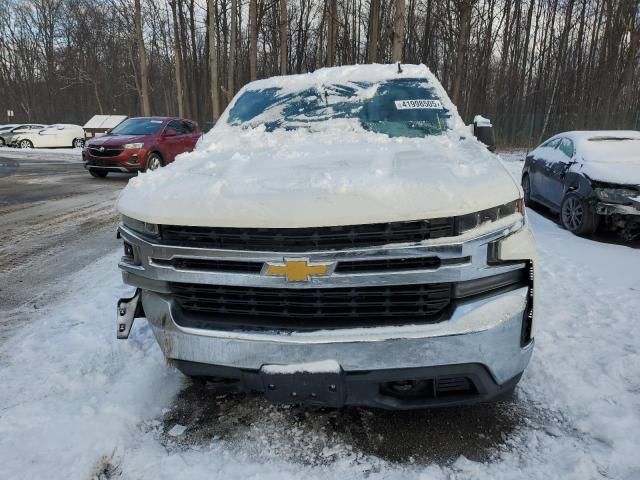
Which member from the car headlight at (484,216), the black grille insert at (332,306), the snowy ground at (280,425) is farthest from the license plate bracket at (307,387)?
the car headlight at (484,216)

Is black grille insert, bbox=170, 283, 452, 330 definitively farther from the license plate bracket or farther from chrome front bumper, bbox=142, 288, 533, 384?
the license plate bracket

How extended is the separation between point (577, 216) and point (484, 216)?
5791mm

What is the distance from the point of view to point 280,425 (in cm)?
248

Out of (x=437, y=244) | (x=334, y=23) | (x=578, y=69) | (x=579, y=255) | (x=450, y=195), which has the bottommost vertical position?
(x=579, y=255)

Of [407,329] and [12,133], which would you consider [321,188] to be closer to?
[407,329]

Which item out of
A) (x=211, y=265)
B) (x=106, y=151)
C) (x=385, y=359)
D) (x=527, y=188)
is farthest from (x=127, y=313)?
(x=106, y=151)

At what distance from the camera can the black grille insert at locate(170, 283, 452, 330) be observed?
2.01 metres

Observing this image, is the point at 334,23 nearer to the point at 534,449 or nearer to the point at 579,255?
the point at 579,255

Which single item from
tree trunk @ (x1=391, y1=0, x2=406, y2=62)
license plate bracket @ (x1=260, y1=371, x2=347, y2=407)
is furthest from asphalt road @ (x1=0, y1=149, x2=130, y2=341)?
tree trunk @ (x1=391, y1=0, x2=406, y2=62)

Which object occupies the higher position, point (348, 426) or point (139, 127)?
point (139, 127)

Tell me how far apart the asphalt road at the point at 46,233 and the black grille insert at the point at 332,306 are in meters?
2.50

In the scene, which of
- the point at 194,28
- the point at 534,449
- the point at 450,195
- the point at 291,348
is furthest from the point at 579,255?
the point at 194,28

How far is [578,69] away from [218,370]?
122ft

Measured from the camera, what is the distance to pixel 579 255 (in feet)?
19.0
